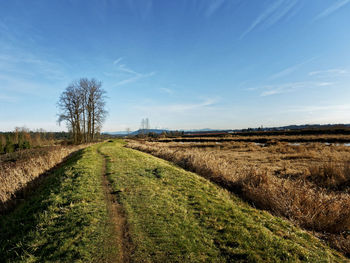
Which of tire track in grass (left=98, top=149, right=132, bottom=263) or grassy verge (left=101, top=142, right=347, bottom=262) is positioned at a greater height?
tire track in grass (left=98, top=149, right=132, bottom=263)

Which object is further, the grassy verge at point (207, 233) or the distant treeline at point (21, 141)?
the distant treeline at point (21, 141)

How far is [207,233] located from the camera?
4.19 metres

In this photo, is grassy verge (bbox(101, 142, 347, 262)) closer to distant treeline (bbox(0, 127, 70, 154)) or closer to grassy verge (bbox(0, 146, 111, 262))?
grassy verge (bbox(0, 146, 111, 262))

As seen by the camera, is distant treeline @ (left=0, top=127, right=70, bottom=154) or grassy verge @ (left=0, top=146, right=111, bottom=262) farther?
distant treeline @ (left=0, top=127, right=70, bottom=154)

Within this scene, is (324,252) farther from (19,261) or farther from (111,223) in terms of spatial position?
(19,261)

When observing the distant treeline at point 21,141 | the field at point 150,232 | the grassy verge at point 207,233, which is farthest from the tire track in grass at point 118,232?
the distant treeline at point 21,141

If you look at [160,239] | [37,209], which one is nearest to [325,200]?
[160,239]

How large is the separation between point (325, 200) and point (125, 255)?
6874 mm

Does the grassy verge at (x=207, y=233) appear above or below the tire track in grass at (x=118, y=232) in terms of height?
below

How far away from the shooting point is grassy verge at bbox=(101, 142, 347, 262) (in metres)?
3.43

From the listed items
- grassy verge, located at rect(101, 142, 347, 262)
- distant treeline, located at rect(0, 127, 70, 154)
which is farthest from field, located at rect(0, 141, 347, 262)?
distant treeline, located at rect(0, 127, 70, 154)

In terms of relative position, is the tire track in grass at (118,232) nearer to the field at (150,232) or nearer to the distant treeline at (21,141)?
the field at (150,232)

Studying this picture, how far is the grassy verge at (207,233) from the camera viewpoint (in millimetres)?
3430

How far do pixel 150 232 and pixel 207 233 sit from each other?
57.4 inches
